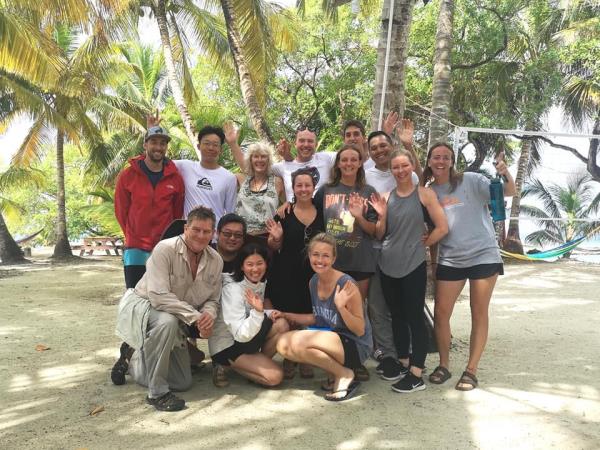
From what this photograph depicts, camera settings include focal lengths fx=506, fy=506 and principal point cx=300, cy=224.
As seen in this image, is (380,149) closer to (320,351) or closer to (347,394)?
(320,351)

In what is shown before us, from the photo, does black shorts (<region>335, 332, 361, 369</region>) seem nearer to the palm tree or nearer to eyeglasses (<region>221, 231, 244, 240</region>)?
eyeglasses (<region>221, 231, 244, 240</region>)

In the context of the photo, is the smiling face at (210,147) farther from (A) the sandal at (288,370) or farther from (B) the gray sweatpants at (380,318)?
(A) the sandal at (288,370)

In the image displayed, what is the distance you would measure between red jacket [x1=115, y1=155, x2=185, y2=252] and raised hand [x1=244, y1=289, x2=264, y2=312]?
1009 millimetres

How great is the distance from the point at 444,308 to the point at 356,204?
108 centimetres

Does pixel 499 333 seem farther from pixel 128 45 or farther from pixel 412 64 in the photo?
pixel 128 45

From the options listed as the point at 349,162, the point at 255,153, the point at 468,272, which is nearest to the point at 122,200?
the point at 255,153

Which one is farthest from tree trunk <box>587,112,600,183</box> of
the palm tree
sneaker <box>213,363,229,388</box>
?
sneaker <box>213,363,229,388</box>

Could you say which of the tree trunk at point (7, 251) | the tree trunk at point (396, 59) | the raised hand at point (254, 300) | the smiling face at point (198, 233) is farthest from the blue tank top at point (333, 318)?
the tree trunk at point (7, 251)

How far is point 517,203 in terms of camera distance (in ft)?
58.0

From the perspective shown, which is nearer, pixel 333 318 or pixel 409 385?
pixel 333 318

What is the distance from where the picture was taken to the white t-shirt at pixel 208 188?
14.6 feet

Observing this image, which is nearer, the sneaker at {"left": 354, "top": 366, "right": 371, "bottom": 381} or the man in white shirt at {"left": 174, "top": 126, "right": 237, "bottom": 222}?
the sneaker at {"left": 354, "top": 366, "right": 371, "bottom": 381}

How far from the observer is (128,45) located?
19453 mm

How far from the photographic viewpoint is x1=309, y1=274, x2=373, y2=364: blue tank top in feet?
12.2
